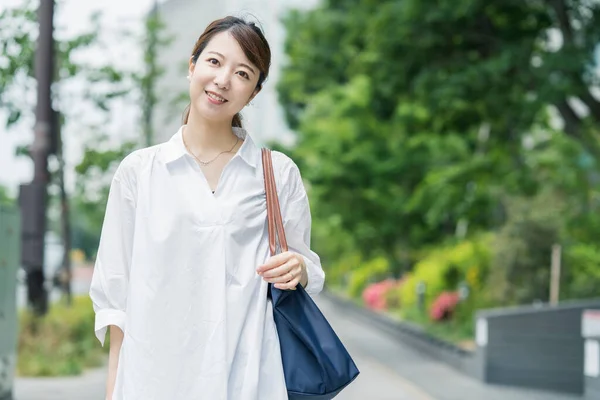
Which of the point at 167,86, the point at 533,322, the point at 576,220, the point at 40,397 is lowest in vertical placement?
the point at 40,397

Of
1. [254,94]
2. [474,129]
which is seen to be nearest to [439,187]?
[474,129]

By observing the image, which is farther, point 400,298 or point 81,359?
point 400,298

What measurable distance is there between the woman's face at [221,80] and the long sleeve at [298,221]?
0.24 m

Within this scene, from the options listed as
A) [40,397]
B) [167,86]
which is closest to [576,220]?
[167,86]

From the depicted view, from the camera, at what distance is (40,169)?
1235 cm

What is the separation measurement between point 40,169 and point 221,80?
387 inches

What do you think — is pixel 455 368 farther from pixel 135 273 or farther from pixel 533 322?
pixel 135 273

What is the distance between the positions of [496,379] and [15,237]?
23.1 feet

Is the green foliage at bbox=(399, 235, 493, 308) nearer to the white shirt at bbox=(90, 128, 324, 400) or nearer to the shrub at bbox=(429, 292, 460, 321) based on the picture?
the shrub at bbox=(429, 292, 460, 321)

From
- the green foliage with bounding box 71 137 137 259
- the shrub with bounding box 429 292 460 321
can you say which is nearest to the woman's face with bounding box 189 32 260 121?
the green foliage with bounding box 71 137 137 259

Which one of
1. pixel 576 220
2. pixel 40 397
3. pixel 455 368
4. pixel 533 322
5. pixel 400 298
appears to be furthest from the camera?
pixel 400 298

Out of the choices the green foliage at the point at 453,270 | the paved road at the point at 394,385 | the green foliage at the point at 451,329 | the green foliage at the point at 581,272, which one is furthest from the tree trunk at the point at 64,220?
the green foliage at the point at 581,272

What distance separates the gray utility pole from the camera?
11609mm

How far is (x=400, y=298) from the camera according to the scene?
97.6 ft
